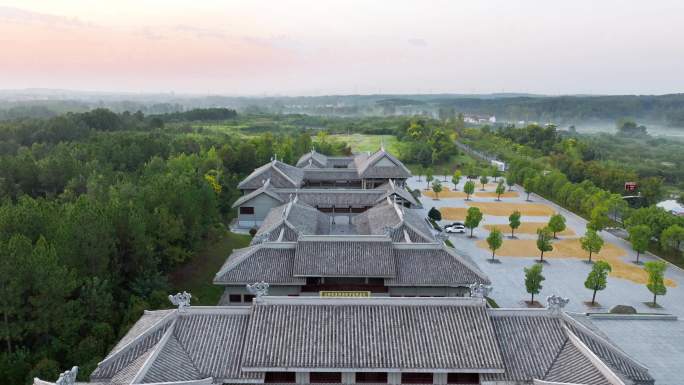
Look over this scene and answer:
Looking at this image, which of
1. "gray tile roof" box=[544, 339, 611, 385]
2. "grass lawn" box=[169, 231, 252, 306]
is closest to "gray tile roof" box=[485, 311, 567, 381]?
"gray tile roof" box=[544, 339, 611, 385]

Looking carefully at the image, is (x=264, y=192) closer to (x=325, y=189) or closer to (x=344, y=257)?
(x=325, y=189)

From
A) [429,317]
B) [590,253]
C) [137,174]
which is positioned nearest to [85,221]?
[429,317]

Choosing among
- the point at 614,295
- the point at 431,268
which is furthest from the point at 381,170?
the point at 431,268

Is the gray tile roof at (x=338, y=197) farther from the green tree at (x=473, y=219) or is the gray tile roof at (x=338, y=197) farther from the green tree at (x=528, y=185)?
the green tree at (x=528, y=185)

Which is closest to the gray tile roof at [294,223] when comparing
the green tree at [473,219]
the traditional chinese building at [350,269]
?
the traditional chinese building at [350,269]

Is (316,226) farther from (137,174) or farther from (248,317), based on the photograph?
(137,174)
